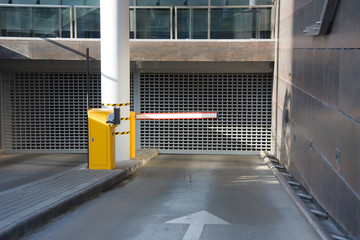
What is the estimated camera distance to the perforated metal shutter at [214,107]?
1777cm

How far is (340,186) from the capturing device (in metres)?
6.89

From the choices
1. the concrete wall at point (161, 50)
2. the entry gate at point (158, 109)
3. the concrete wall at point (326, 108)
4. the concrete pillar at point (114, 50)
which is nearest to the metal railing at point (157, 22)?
the concrete wall at point (161, 50)

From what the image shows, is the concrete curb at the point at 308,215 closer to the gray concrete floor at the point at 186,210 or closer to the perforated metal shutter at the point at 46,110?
the gray concrete floor at the point at 186,210

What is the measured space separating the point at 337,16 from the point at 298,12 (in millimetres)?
4336

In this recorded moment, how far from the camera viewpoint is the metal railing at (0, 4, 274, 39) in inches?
663

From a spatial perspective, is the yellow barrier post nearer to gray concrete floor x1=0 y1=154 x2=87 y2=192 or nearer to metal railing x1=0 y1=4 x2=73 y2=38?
gray concrete floor x1=0 y1=154 x2=87 y2=192

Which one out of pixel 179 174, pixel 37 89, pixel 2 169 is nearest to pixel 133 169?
pixel 179 174

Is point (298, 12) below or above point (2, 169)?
above

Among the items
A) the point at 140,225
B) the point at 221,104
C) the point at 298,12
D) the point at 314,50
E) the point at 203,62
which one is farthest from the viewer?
the point at 221,104

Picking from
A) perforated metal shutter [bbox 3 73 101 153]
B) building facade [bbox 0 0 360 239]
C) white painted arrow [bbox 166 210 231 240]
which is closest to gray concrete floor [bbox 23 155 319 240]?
white painted arrow [bbox 166 210 231 240]

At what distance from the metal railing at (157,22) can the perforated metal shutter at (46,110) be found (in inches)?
74.5

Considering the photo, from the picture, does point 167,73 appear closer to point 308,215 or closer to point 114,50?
point 114,50

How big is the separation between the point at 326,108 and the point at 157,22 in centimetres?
993

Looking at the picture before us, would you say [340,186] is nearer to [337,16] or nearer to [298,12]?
[337,16]
